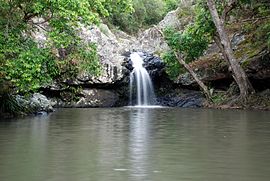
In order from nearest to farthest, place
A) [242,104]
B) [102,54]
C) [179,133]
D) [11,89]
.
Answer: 1. [179,133]
2. [11,89]
3. [242,104]
4. [102,54]

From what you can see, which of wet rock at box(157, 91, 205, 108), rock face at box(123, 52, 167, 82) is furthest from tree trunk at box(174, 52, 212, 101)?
rock face at box(123, 52, 167, 82)

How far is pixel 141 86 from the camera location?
34.8 m

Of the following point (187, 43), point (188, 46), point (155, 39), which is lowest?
point (188, 46)

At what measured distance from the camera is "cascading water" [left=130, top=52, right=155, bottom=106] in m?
34.6

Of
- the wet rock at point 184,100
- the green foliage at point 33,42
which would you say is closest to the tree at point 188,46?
the wet rock at point 184,100

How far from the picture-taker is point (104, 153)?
29.8 feet

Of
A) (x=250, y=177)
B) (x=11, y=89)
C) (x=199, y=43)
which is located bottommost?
(x=250, y=177)

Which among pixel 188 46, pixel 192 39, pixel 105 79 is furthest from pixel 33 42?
pixel 105 79

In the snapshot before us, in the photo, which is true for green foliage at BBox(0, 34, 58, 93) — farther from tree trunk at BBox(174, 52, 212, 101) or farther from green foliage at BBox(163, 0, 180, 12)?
green foliage at BBox(163, 0, 180, 12)

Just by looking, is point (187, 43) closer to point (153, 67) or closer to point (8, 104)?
point (153, 67)

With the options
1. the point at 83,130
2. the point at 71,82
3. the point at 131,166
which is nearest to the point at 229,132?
A: the point at 83,130

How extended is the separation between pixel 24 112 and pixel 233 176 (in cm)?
1528

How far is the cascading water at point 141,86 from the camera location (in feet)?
113

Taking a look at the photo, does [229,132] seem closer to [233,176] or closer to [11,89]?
[233,176]
